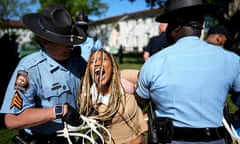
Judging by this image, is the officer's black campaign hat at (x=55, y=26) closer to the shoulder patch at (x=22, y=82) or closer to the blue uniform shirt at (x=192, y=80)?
the shoulder patch at (x=22, y=82)

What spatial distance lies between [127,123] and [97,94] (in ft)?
1.10

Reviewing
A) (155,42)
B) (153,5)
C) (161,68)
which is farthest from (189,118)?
(153,5)

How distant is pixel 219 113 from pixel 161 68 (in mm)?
488

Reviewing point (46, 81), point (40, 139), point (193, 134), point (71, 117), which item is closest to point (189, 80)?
point (193, 134)

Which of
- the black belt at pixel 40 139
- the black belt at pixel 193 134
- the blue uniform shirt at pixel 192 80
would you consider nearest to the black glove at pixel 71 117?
the black belt at pixel 40 139

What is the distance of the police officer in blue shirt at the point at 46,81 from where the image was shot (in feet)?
6.67

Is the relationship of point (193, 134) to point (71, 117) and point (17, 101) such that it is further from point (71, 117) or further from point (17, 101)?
point (17, 101)

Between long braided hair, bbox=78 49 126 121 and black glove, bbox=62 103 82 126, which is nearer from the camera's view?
black glove, bbox=62 103 82 126

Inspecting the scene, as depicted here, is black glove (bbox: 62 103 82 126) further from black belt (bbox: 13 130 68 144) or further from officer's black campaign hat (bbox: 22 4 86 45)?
officer's black campaign hat (bbox: 22 4 86 45)

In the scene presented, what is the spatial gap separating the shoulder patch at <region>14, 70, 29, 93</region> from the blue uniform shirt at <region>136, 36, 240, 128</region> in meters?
0.75

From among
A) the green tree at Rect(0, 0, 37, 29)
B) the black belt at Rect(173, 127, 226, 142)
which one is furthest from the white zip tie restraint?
the green tree at Rect(0, 0, 37, 29)

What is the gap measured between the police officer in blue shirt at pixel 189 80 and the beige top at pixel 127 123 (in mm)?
444

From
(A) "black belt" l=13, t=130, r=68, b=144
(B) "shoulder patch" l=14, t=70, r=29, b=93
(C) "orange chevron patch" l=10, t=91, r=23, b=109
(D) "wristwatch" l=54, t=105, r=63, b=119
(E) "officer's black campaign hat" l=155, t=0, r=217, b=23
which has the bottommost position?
(A) "black belt" l=13, t=130, r=68, b=144

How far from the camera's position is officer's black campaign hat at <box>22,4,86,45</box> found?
223 cm
